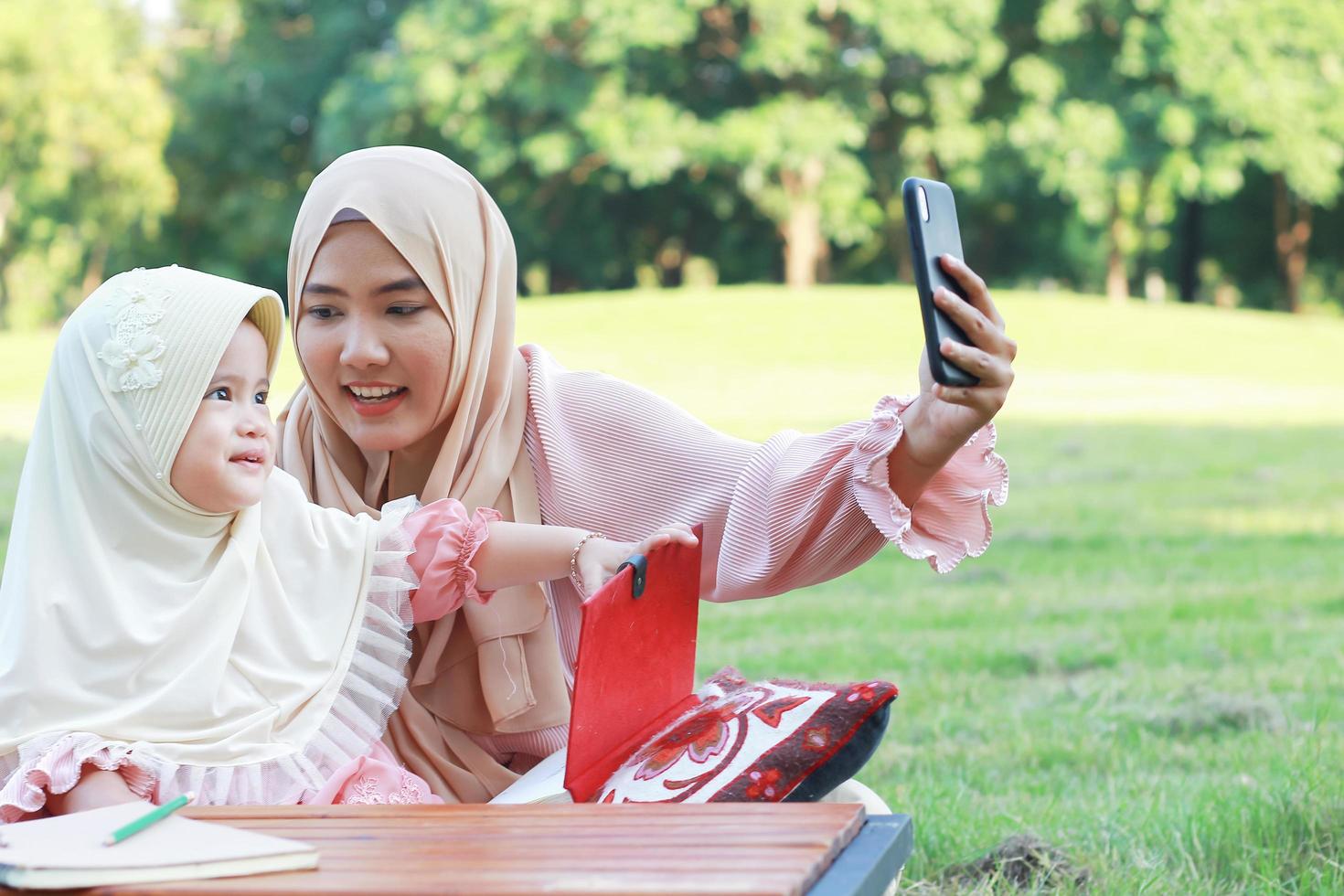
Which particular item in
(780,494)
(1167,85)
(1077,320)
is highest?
(1167,85)

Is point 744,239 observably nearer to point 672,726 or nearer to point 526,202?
point 526,202

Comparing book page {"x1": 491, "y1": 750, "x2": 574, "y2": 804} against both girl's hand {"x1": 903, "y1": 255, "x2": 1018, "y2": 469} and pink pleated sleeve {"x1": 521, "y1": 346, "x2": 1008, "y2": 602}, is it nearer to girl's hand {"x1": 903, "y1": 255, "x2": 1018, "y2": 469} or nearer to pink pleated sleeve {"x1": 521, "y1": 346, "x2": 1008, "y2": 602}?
pink pleated sleeve {"x1": 521, "y1": 346, "x2": 1008, "y2": 602}

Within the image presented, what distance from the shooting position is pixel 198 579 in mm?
2500

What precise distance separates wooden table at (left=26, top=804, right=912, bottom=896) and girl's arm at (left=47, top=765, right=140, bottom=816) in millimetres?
317

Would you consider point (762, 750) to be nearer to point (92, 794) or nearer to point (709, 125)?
point (92, 794)

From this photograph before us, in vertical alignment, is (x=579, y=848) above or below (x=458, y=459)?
below

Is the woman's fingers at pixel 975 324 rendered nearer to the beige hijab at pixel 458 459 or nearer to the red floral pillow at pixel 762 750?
the red floral pillow at pixel 762 750

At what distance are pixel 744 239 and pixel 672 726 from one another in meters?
36.0

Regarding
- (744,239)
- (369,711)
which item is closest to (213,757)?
(369,711)

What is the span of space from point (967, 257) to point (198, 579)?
107ft

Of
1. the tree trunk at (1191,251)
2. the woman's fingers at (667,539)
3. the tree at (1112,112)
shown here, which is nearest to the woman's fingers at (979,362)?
the woman's fingers at (667,539)

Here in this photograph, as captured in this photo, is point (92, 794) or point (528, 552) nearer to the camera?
point (92, 794)

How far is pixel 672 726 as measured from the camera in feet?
8.48

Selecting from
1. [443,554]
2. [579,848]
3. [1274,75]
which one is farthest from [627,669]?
[1274,75]
